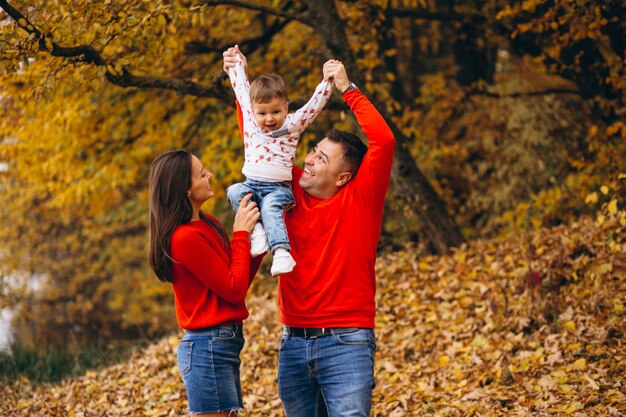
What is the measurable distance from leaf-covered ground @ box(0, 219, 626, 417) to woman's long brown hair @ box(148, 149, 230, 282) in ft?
9.42

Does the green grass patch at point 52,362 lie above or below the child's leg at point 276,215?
below

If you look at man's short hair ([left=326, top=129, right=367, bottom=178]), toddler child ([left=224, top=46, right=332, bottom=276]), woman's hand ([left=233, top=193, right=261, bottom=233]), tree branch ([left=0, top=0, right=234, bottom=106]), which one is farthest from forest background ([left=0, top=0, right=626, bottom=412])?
man's short hair ([left=326, top=129, right=367, bottom=178])

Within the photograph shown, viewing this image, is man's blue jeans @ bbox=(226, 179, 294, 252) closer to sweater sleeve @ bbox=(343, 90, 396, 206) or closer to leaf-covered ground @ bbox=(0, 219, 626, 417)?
sweater sleeve @ bbox=(343, 90, 396, 206)

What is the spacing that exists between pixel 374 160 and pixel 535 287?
4113 millimetres

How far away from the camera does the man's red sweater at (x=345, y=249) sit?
124 inches

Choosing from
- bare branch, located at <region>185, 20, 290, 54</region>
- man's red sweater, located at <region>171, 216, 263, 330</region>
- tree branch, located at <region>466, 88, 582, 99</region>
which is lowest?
man's red sweater, located at <region>171, 216, 263, 330</region>

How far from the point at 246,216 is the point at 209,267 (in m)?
0.41

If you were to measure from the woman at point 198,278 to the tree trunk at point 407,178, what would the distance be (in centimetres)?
481

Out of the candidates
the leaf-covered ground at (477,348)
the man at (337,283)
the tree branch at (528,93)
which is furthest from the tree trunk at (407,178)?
the man at (337,283)

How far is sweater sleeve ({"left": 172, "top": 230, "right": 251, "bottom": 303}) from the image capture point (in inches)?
123

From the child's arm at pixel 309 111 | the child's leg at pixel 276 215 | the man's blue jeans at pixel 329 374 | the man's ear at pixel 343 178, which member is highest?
the child's arm at pixel 309 111

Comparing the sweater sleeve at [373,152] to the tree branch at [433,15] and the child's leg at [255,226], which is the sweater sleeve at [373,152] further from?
the tree branch at [433,15]

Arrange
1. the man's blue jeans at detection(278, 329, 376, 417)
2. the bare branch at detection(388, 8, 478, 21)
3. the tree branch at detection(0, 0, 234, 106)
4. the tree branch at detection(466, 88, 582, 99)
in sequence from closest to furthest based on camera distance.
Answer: the man's blue jeans at detection(278, 329, 376, 417), the tree branch at detection(0, 0, 234, 106), the tree branch at detection(466, 88, 582, 99), the bare branch at detection(388, 8, 478, 21)

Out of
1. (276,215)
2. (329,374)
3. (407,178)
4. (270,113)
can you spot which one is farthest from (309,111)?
(407,178)
